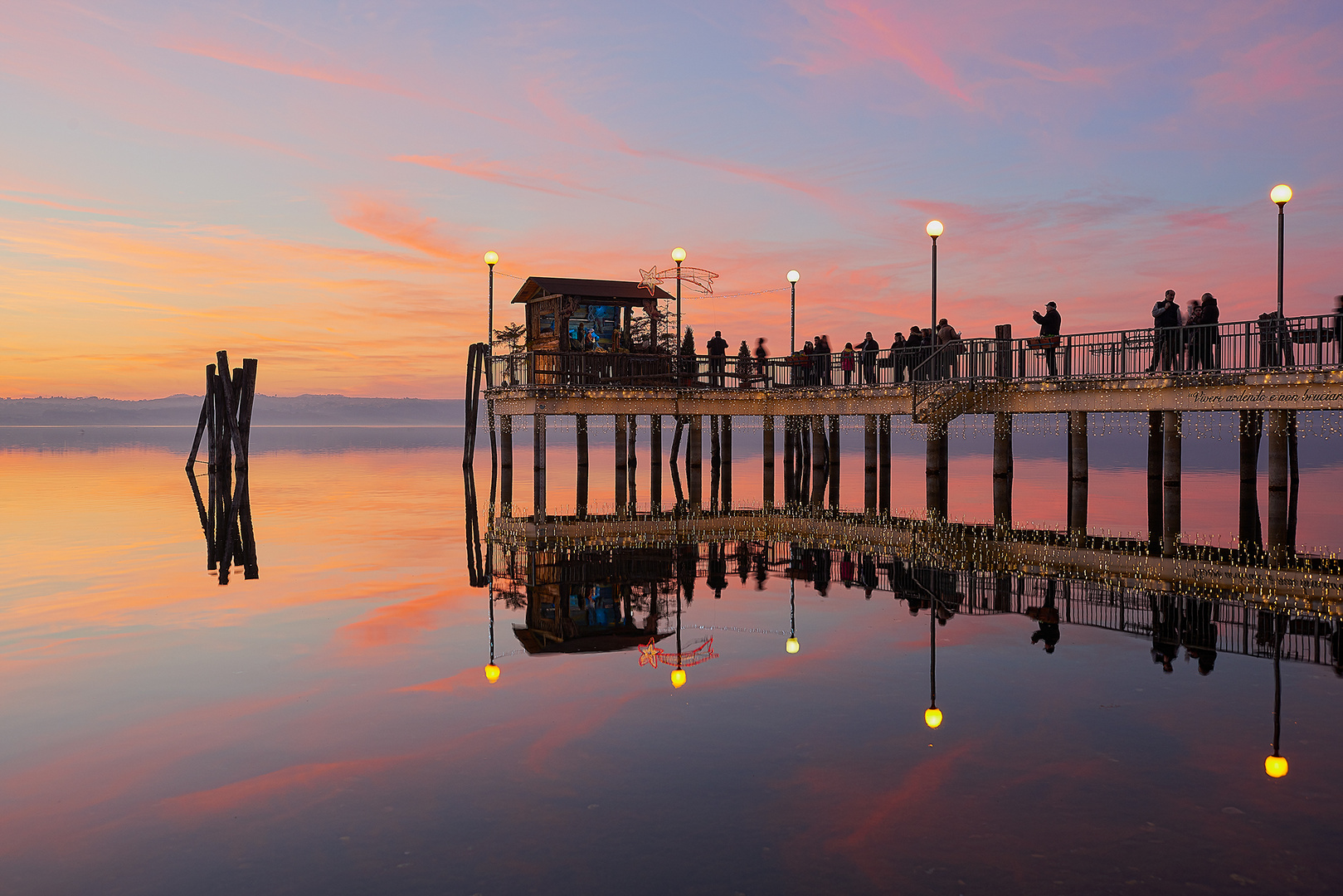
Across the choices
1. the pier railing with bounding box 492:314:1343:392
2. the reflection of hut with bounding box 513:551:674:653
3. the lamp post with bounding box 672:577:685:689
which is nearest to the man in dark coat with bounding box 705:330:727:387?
the pier railing with bounding box 492:314:1343:392

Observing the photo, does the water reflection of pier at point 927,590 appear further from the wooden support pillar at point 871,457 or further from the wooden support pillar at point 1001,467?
the wooden support pillar at point 871,457

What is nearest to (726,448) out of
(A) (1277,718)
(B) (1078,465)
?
(B) (1078,465)

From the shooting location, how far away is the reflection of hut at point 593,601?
14.9 metres

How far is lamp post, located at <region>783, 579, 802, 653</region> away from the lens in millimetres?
14344

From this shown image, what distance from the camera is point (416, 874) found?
7.15m

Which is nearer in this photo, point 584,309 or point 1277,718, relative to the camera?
point 1277,718

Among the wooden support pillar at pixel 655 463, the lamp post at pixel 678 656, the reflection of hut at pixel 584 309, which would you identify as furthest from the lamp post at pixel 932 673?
the reflection of hut at pixel 584 309

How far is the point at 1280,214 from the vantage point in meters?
22.5

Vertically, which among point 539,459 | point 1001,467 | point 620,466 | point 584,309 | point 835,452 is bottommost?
point 620,466

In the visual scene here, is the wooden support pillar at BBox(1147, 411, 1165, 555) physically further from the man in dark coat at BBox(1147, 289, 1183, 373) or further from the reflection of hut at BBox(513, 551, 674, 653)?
the reflection of hut at BBox(513, 551, 674, 653)

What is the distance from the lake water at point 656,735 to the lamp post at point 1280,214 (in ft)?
31.4

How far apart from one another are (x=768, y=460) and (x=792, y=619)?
87.2ft

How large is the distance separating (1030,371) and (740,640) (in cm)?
1826

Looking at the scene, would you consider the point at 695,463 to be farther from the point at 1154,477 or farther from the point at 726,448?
the point at 1154,477
